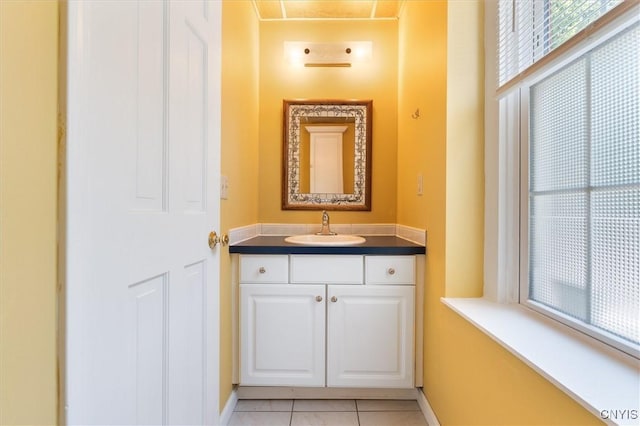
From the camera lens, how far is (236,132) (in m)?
1.57

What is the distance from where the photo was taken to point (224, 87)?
4.50 feet

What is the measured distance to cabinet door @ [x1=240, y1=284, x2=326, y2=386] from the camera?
1524 millimetres

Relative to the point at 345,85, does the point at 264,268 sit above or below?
below

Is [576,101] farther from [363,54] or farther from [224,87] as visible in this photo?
[363,54]

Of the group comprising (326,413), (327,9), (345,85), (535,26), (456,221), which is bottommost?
(326,413)

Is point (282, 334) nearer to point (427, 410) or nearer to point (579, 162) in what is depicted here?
point (427, 410)

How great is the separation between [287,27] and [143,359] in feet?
7.04

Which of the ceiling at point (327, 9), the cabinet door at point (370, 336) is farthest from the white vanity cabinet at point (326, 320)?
the ceiling at point (327, 9)

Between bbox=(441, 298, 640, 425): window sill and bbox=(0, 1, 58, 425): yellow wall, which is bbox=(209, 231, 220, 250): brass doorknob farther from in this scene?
bbox=(441, 298, 640, 425): window sill

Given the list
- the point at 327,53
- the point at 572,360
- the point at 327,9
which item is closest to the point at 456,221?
the point at 572,360

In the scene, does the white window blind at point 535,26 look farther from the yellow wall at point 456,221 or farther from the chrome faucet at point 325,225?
the chrome faucet at point 325,225

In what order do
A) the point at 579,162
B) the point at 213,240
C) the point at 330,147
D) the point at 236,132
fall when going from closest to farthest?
the point at 579,162
the point at 213,240
the point at 236,132
the point at 330,147

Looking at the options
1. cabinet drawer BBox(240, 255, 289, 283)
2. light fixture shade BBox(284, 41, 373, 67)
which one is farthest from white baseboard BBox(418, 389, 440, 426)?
light fixture shade BBox(284, 41, 373, 67)

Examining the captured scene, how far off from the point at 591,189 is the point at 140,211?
3.73 ft
